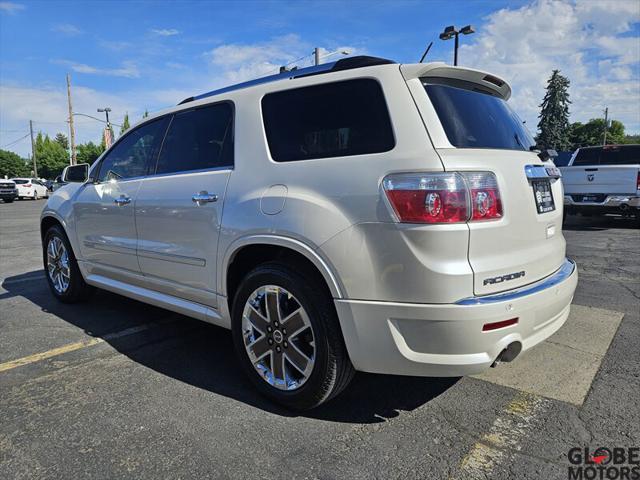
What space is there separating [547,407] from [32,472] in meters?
2.70

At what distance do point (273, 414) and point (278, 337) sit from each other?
441 millimetres

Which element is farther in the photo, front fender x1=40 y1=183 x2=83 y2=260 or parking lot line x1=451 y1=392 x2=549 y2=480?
front fender x1=40 y1=183 x2=83 y2=260

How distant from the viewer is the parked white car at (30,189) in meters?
31.9

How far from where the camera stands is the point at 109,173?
4.31 metres

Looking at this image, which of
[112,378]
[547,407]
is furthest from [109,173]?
[547,407]

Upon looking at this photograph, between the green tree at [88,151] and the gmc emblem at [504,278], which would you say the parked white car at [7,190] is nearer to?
the gmc emblem at [504,278]

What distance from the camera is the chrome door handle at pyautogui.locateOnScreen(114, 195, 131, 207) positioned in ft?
12.6

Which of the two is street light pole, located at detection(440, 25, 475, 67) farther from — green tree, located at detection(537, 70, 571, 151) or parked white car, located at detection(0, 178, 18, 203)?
green tree, located at detection(537, 70, 571, 151)

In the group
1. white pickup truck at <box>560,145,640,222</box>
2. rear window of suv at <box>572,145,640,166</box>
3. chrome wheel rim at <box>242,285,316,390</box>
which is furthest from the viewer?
rear window of suv at <box>572,145,640,166</box>

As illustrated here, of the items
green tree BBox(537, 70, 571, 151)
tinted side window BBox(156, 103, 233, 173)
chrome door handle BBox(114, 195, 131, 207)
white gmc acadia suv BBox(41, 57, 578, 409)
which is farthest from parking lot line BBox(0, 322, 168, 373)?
green tree BBox(537, 70, 571, 151)

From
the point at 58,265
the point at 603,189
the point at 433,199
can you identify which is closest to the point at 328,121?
the point at 433,199

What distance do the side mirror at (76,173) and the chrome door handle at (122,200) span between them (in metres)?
1.01
